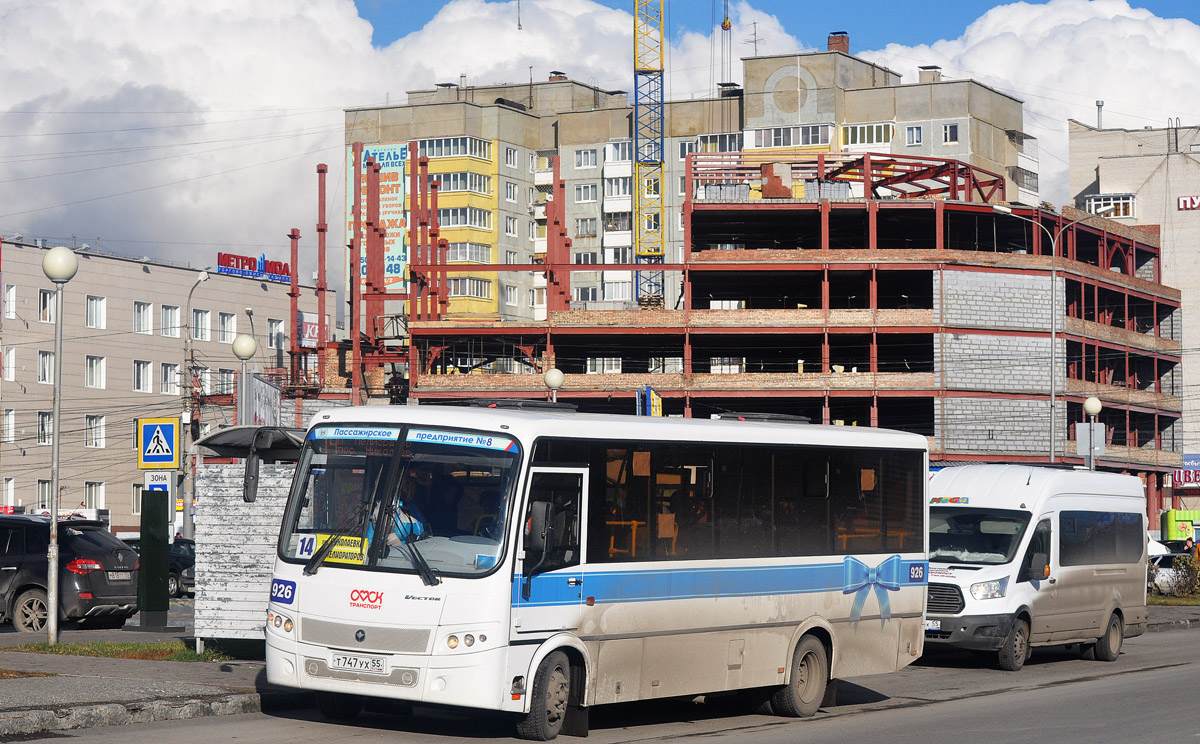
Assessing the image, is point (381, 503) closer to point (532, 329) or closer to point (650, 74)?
point (532, 329)

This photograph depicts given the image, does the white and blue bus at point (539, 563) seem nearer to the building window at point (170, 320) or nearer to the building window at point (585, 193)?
the building window at point (170, 320)

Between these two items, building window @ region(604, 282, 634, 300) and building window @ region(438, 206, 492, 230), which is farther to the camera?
building window @ region(604, 282, 634, 300)

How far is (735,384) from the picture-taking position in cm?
6775

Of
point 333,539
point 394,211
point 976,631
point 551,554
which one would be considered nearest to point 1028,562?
point 976,631

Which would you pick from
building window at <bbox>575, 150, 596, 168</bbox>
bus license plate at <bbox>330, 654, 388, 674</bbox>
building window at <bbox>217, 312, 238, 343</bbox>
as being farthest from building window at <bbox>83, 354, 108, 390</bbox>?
bus license plate at <bbox>330, 654, 388, 674</bbox>

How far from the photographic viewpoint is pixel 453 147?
106688 mm

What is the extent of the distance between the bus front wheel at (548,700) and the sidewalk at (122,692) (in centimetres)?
283

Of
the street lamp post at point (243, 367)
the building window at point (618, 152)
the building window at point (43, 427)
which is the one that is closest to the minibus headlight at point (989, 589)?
the street lamp post at point (243, 367)

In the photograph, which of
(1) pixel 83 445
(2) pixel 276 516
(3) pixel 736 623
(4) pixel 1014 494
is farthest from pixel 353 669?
(1) pixel 83 445

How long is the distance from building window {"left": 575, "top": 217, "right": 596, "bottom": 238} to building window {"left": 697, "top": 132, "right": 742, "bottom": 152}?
965cm

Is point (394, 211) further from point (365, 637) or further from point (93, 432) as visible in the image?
point (365, 637)

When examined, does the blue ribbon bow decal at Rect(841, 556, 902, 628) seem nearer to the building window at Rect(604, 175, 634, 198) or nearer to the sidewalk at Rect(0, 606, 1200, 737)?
the sidewalk at Rect(0, 606, 1200, 737)

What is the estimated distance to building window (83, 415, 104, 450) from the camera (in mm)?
83875

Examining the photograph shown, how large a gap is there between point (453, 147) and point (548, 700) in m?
97.6
